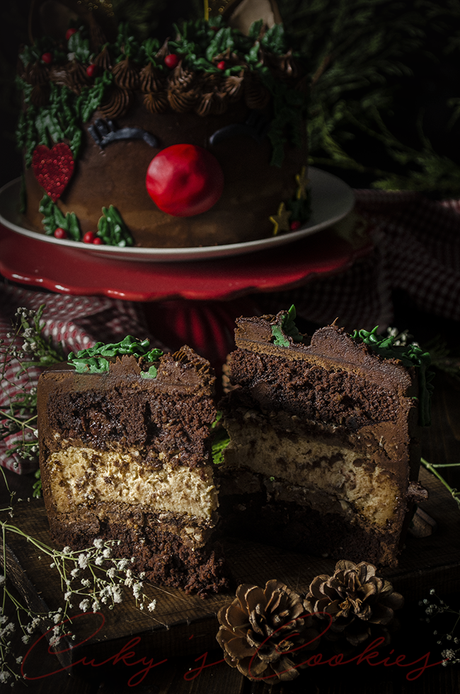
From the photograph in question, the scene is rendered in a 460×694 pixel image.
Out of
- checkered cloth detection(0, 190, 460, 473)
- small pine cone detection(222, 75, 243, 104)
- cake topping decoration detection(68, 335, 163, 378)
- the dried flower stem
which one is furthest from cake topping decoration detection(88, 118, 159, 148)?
the dried flower stem

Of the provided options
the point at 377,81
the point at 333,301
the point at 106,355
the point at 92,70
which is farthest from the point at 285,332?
the point at 377,81

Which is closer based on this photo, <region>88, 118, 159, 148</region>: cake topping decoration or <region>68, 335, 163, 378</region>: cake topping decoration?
<region>68, 335, 163, 378</region>: cake topping decoration

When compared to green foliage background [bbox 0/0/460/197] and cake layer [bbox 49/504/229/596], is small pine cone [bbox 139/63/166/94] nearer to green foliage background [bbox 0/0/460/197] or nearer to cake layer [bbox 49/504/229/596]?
cake layer [bbox 49/504/229/596]

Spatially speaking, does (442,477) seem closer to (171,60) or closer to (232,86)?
(232,86)

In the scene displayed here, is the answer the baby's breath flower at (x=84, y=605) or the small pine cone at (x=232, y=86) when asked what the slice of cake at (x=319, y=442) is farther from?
the small pine cone at (x=232, y=86)

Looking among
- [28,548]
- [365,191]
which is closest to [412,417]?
[28,548]

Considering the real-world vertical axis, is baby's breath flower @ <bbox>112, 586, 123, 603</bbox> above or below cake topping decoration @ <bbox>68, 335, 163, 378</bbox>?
below
